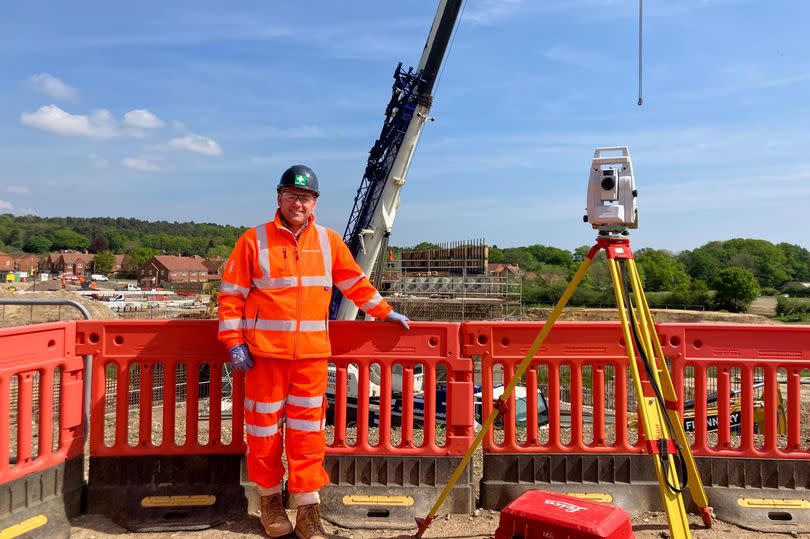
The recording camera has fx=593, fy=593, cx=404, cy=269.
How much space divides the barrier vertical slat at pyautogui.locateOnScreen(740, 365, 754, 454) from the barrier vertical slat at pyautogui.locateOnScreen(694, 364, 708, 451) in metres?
0.26

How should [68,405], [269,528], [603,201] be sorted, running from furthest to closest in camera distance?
[68,405], [269,528], [603,201]

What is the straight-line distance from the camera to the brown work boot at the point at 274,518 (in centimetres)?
350

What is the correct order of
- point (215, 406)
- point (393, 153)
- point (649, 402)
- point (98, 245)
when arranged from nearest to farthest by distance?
point (649, 402) < point (215, 406) < point (393, 153) < point (98, 245)

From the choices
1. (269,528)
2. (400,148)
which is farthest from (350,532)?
(400,148)

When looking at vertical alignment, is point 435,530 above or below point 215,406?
below

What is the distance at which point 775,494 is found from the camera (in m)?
3.94

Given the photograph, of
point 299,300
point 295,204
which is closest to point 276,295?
point 299,300

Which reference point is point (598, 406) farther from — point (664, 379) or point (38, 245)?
point (38, 245)

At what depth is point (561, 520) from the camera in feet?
9.20

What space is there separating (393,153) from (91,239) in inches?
6367

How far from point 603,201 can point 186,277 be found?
116 meters

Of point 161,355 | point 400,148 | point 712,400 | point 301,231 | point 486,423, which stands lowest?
point 712,400

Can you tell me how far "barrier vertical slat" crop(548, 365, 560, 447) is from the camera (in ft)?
13.0

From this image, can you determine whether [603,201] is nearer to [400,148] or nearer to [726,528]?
[726,528]
